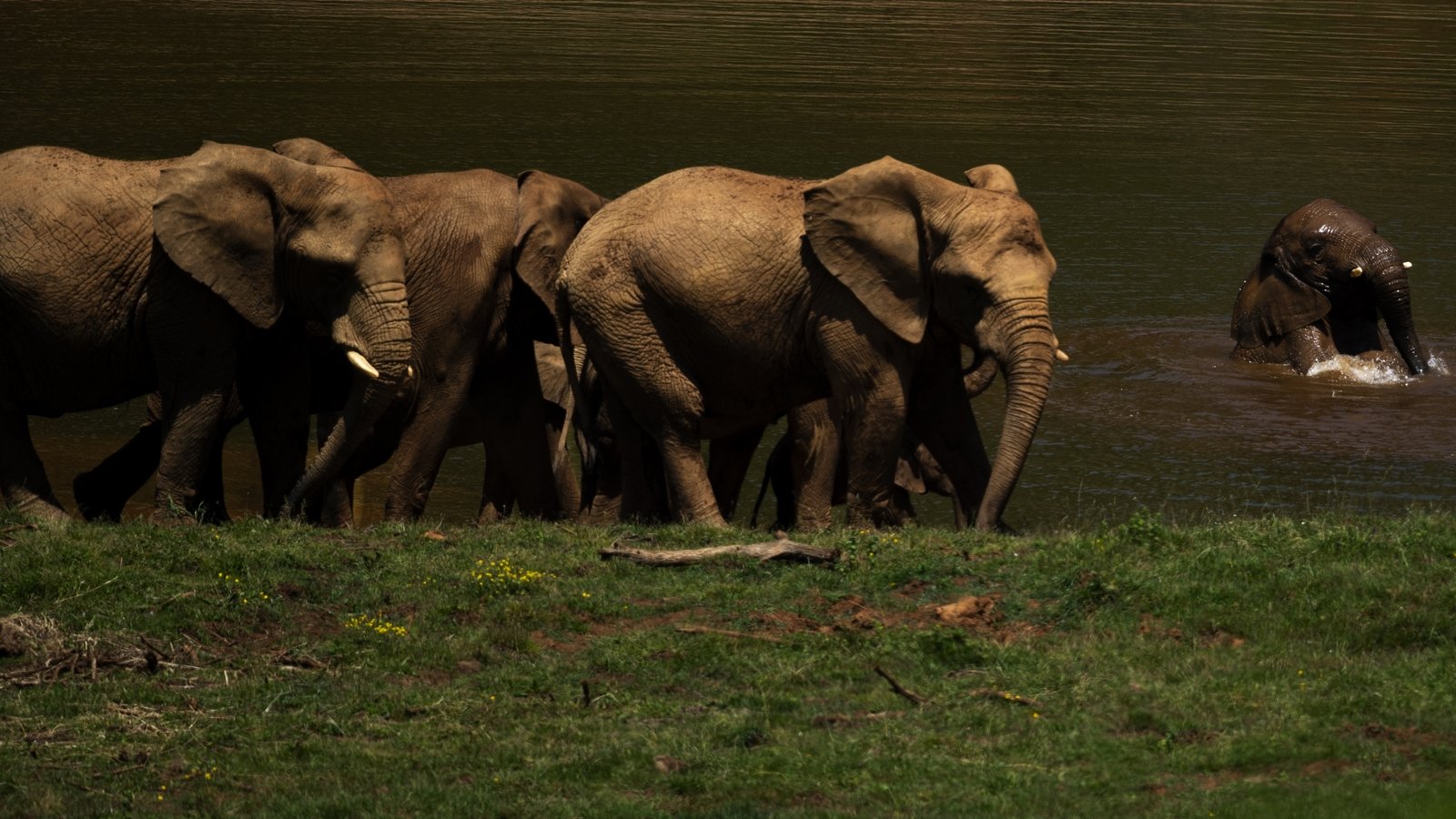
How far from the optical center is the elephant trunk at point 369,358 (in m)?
14.1

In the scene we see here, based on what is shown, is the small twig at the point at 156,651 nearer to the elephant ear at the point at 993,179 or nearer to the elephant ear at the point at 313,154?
the elephant ear at the point at 313,154

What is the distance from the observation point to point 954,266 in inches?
530

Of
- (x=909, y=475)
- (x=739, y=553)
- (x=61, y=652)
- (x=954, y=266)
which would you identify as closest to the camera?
(x=61, y=652)

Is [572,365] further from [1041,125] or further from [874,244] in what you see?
[1041,125]

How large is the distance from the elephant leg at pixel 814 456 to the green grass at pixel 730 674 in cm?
240

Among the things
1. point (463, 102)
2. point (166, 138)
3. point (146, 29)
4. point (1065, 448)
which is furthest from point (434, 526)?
point (146, 29)

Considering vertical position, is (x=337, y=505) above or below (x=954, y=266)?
below

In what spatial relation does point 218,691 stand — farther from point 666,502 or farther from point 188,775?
point 666,502

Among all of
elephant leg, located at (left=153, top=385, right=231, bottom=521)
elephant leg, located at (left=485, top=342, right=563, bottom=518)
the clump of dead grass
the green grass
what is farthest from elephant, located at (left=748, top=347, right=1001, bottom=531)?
the clump of dead grass

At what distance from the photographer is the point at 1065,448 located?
1884 centimetres

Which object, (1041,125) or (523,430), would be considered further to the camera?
(1041,125)

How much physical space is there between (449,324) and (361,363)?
1.47 meters

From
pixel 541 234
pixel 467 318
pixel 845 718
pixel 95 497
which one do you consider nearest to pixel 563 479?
pixel 467 318

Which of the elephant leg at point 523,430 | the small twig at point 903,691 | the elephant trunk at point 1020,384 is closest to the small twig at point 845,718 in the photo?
the small twig at point 903,691
